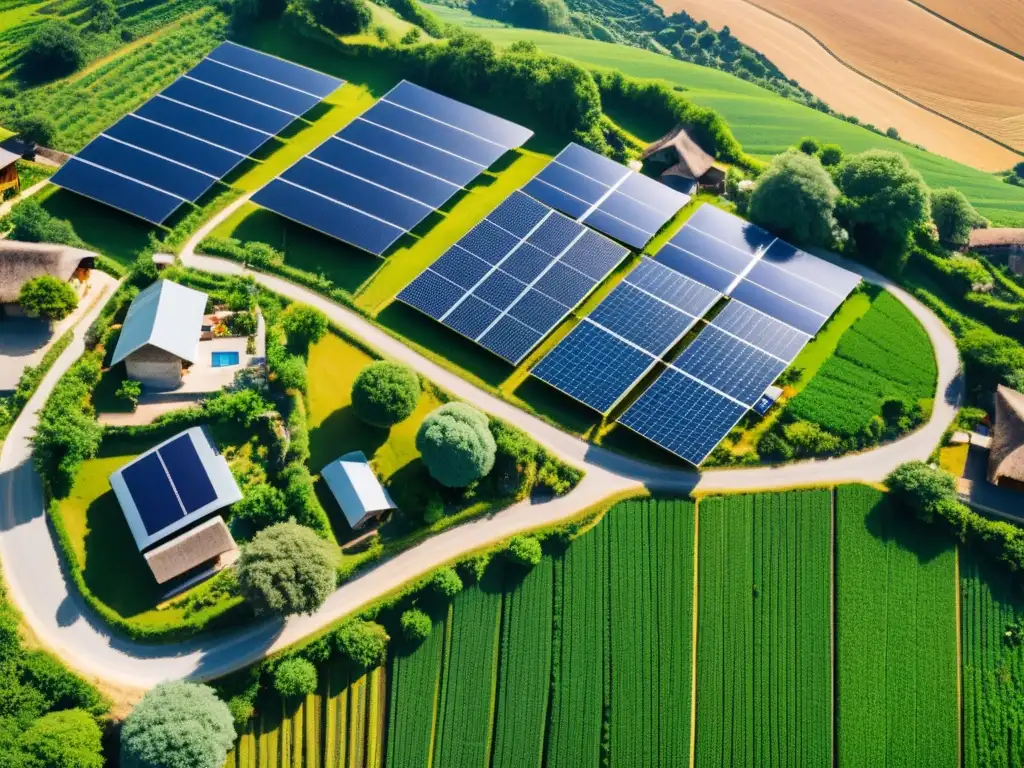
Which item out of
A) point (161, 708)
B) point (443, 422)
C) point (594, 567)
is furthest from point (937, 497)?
point (161, 708)

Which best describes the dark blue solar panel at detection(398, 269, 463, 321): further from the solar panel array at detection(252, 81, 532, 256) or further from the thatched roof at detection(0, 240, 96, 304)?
the thatched roof at detection(0, 240, 96, 304)

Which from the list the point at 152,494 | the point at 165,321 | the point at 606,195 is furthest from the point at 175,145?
the point at 606,195

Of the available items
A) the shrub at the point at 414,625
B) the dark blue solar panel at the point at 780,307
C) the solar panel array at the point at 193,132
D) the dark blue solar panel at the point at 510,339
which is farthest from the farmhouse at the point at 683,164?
the shrub at the point at 414,625

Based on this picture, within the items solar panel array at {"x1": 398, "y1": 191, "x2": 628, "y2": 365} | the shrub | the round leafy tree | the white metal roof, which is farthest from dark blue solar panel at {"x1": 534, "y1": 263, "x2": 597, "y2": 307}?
the shrub

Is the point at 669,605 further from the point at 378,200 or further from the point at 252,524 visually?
the point at 378,200

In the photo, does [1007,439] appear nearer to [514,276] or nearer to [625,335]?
[625,335]

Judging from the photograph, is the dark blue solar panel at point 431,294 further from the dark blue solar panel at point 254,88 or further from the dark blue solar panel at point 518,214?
the dark blue solar panel at point 254,88

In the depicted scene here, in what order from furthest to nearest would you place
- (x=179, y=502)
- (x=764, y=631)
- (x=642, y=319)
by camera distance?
1. (x=642, y=319)
2. (x=764, y=631)
3. (x=179, y=502)
